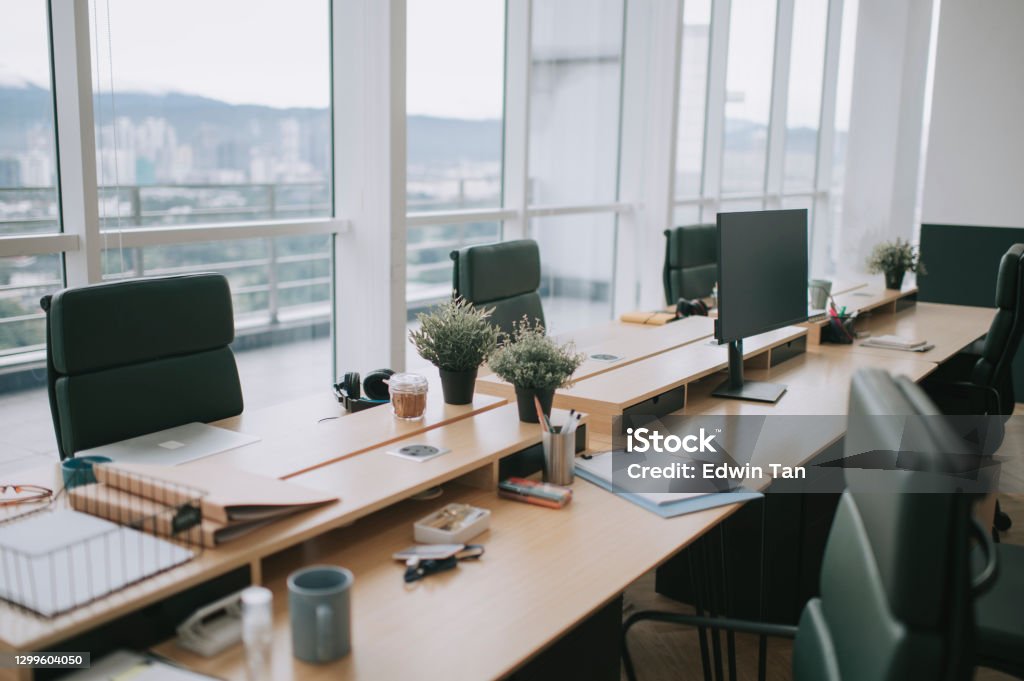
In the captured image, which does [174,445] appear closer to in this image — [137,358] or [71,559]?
[137,358]

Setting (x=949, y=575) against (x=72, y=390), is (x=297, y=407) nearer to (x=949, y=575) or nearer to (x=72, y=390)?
(x=72, y=390)

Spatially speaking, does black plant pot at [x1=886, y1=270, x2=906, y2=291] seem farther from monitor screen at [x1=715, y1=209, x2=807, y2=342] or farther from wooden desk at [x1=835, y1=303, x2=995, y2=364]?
monitor screen at [x1=715, y1=209, x2=807, y2=342]

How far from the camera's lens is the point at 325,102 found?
4.25m

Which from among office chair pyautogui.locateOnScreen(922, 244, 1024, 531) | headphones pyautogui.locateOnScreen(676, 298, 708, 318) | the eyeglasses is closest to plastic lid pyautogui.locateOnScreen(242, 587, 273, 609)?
the eyeglasses

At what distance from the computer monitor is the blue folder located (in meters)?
0.79

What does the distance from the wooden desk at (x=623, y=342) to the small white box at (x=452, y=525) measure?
780mm

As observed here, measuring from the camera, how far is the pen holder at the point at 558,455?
7.47ft

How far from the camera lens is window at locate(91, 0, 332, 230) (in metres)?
3.38

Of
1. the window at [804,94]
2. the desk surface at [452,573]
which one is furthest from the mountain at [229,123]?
the window at [804,94]

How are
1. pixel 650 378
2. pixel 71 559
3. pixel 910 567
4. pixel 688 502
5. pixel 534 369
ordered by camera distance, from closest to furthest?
pixel 910 567 < pixel 71 559 < pixel 688 502 < pixel 534 369 < pixel 650 378

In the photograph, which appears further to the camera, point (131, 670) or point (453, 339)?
point (453, 339)

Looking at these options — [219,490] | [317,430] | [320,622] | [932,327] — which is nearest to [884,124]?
[932,327]

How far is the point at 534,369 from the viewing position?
2328 millimetres

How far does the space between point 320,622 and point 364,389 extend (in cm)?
131
